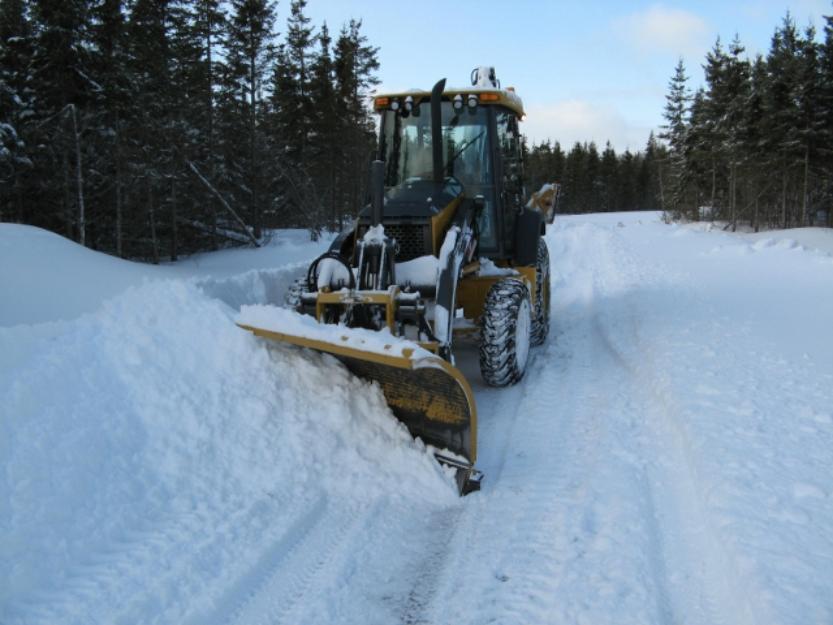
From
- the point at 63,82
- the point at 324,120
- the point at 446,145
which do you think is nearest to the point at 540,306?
the point at 446,145

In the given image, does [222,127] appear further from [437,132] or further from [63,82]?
[437,132]

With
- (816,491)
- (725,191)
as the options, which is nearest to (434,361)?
(816,491)

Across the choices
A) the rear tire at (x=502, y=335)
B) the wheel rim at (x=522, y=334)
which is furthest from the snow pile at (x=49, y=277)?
the wheel rim at (x=522, y=334)

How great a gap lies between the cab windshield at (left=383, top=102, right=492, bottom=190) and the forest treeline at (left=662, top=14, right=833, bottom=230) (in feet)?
100

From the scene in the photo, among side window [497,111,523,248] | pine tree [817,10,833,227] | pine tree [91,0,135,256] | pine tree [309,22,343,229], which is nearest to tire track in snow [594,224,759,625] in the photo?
side window [497,111,523,248]

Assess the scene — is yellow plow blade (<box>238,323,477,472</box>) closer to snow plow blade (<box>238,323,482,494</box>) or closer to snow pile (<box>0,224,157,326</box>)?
snow plow blade (<box>238,323,482,494</box>)

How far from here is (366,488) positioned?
4.07m

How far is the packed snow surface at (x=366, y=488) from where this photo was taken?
296cm

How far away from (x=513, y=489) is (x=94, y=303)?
5.33 metres

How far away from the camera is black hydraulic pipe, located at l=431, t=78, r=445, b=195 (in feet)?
20.3

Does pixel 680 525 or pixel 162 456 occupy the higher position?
pixel 162 456

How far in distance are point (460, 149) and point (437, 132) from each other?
421mm

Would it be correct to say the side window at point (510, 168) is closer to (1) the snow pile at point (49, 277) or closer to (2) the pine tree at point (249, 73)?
(1) the snow pile at point (49, 277)

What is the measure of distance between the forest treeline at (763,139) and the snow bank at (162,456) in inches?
1324
